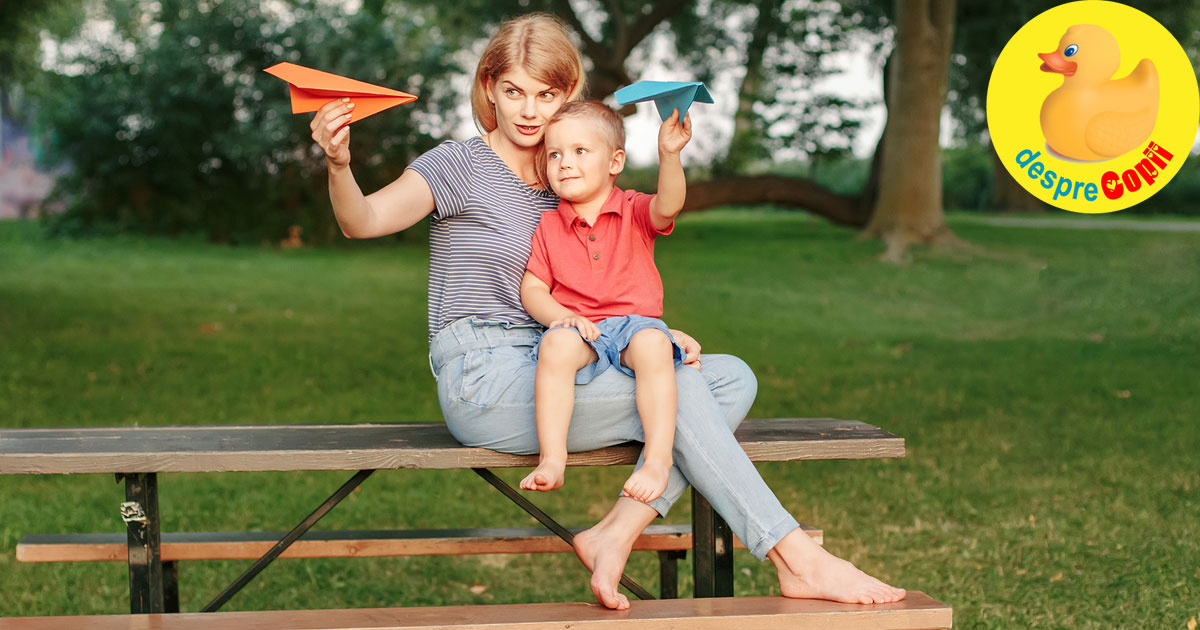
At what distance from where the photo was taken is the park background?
415cm

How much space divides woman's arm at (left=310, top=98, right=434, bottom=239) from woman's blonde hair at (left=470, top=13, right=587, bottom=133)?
0.35 meters

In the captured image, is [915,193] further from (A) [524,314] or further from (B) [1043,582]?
(A) [524,314]

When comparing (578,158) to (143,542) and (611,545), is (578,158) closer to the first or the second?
(611,545)

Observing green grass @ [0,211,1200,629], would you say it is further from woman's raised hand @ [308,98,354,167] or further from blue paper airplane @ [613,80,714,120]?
blue paper airplane @ [613,80,714,120]

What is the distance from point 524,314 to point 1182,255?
12.8 m

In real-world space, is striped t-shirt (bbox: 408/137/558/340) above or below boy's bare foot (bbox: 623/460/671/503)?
above

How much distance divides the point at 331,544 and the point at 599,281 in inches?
45.6

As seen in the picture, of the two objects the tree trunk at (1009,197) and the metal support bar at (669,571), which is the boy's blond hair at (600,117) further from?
the tree trunk at (1009,197)

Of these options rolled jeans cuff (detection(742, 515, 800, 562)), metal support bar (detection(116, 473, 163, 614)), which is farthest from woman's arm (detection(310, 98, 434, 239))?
rolled jeans cuff (detection(742, 515, 800, 562))

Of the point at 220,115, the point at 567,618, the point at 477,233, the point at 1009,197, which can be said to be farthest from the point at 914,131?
the point at 1009,197

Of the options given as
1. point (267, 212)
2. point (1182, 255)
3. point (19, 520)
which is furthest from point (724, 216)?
point (19, 520)

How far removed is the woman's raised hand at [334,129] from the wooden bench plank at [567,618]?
0.98 m

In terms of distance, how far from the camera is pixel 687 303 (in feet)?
38.4

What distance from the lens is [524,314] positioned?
292 cm
